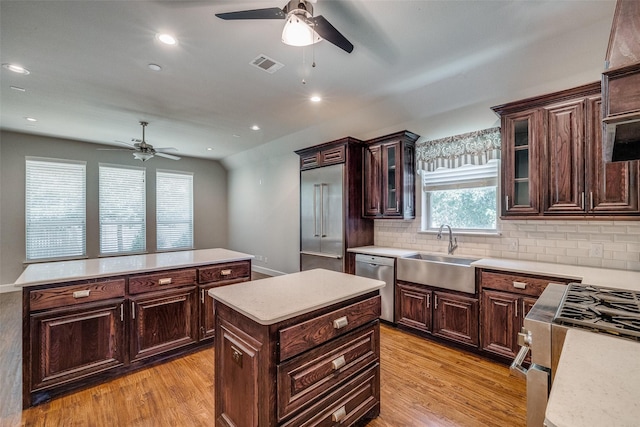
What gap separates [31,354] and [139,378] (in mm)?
757

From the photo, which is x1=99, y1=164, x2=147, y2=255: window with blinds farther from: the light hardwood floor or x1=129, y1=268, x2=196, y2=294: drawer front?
x1=129, y1=268, x2=196, y2=294: drawer front

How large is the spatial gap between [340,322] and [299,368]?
0.32 metres

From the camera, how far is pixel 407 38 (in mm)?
2312

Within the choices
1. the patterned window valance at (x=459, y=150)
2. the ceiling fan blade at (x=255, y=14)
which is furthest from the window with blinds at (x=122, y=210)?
the patterned window valance at (x=459, y=150)

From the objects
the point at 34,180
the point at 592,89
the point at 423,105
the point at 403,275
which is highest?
the point at 423,105

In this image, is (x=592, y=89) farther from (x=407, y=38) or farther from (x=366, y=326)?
(x=366, y=326)

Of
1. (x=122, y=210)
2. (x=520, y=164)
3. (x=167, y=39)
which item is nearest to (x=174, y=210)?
(x=122, y=210)

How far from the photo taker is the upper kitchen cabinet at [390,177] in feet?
12.0

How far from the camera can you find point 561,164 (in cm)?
241

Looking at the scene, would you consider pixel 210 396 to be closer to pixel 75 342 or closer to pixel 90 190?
pixel 75 342

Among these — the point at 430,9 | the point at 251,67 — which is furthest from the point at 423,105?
the point at 251,67

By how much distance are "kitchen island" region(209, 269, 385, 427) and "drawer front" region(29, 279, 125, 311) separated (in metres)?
1.20

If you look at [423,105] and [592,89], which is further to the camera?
[423,105]

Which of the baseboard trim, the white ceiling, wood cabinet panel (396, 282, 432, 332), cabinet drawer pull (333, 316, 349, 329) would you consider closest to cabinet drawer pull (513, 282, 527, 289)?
wood cabinet panel (396, 282, 432, 332)
